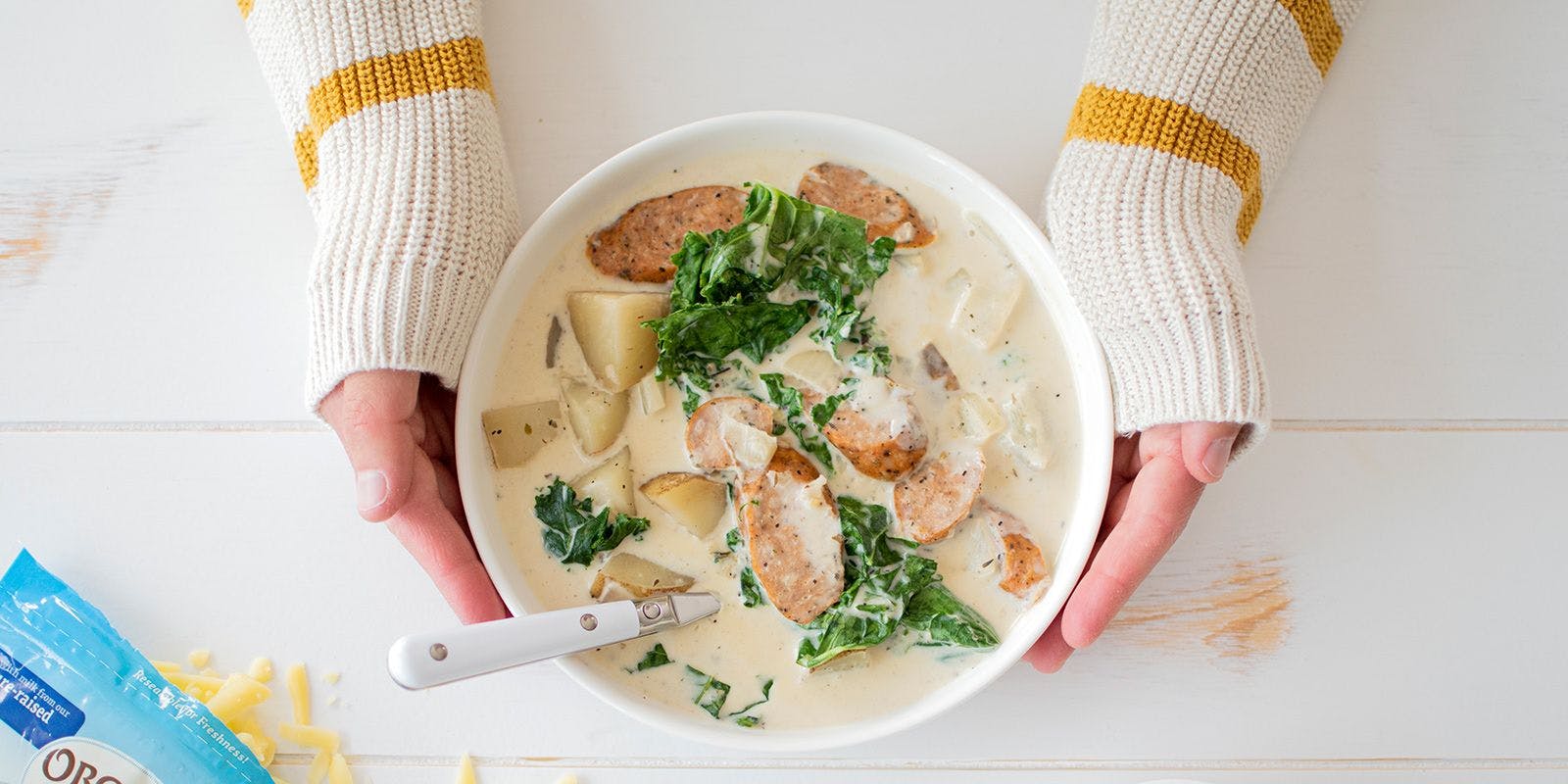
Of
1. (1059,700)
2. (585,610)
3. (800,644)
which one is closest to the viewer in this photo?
(585,610)

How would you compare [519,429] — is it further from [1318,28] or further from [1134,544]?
[1318,28]

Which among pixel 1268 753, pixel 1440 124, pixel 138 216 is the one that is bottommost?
pixel 1268 753

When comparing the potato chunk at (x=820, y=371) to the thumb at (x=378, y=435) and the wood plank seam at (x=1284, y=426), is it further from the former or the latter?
the wood plank seam at (x=1284, y=426)

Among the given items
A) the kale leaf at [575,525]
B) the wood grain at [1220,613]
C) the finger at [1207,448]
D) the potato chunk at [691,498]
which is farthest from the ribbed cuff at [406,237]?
the wood grain at [1220,613]

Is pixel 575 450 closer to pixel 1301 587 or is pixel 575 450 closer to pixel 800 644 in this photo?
pixel 800 644

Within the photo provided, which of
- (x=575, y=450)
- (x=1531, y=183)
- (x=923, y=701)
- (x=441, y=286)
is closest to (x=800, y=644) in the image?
(x=923, y=701)

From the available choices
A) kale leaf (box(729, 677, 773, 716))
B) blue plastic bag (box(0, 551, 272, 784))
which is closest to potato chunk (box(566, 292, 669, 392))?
kale leaf (box(729, 677, 773, 716))

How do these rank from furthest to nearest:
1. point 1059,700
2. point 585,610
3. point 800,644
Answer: point 1059,700, point 800,644, point 585,610
